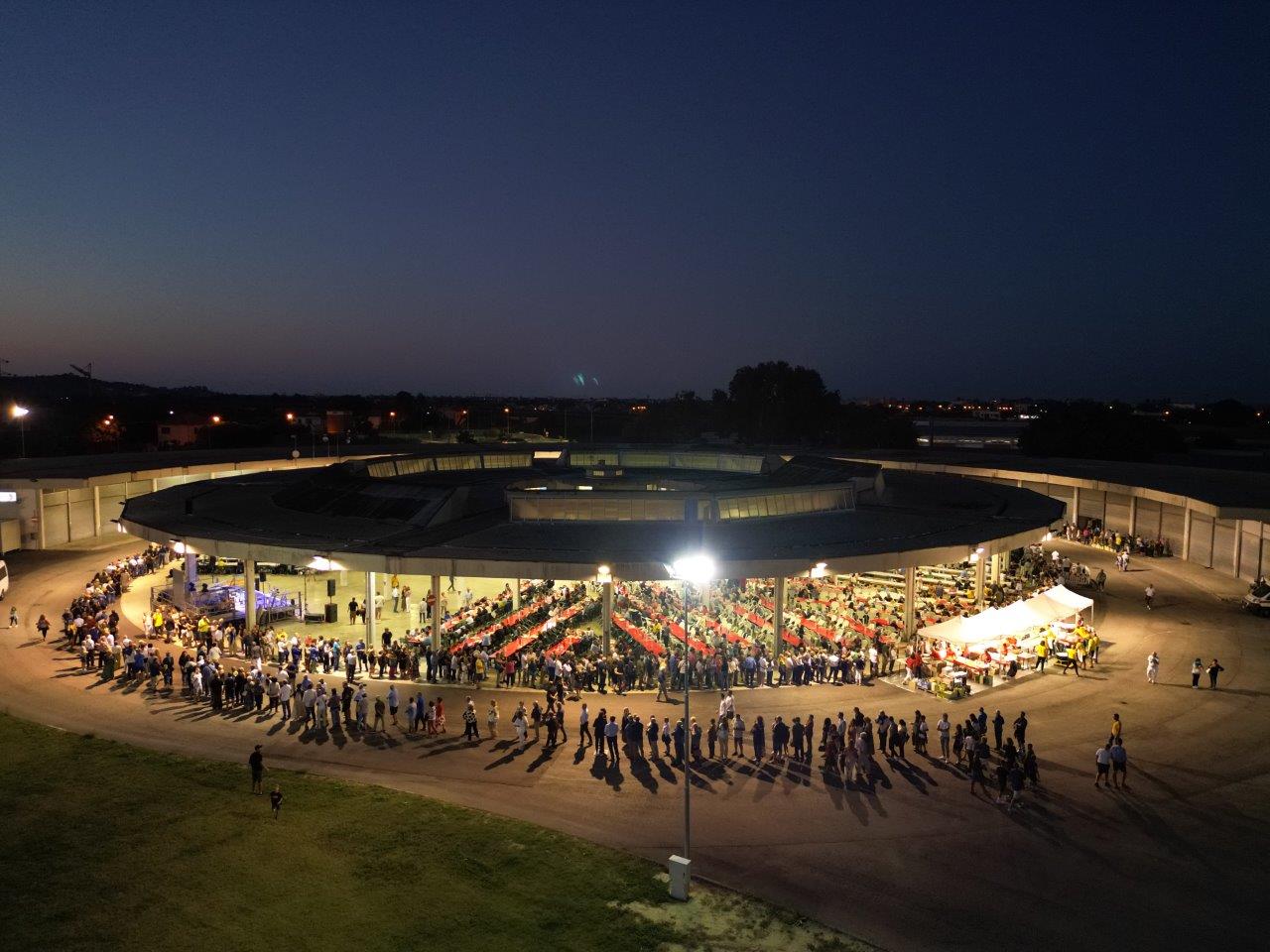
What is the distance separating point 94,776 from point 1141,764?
83.1 ft

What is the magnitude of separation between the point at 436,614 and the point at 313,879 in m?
13.6

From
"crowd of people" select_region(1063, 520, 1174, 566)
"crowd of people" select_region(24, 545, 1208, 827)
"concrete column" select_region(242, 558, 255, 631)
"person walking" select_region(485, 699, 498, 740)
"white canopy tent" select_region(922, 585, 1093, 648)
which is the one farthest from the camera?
"crowd of people" select_region(1063, 520, 1174, 566)

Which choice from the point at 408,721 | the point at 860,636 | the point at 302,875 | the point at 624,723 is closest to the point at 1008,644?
the point at 860,636

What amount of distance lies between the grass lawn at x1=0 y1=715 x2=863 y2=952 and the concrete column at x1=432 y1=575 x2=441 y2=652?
902 centimetres

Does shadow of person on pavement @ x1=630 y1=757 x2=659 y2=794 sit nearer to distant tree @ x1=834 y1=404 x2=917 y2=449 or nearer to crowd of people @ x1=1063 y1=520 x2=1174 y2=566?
crowd of people @ x1=1063 y1=520 x2=1174 y2=566

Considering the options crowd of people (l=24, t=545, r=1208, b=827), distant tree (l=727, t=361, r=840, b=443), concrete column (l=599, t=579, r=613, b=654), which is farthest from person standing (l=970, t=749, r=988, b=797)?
→ distant tree (l=727, t=361, r=840, b=443)

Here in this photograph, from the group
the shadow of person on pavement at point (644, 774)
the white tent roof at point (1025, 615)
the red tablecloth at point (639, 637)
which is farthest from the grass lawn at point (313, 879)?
the white tent roof at point (1025, 615)

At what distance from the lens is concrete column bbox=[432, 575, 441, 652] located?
94.9 feet

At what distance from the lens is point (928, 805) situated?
62.4 ft

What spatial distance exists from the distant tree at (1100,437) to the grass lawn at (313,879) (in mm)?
90225

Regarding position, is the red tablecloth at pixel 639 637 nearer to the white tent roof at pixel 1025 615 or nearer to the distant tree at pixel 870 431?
the white tent roof at pixel 1025 615

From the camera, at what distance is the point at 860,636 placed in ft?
106

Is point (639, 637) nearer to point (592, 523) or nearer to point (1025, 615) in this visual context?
point (592, 523)

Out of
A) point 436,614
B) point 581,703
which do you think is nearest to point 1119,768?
point 581,703
